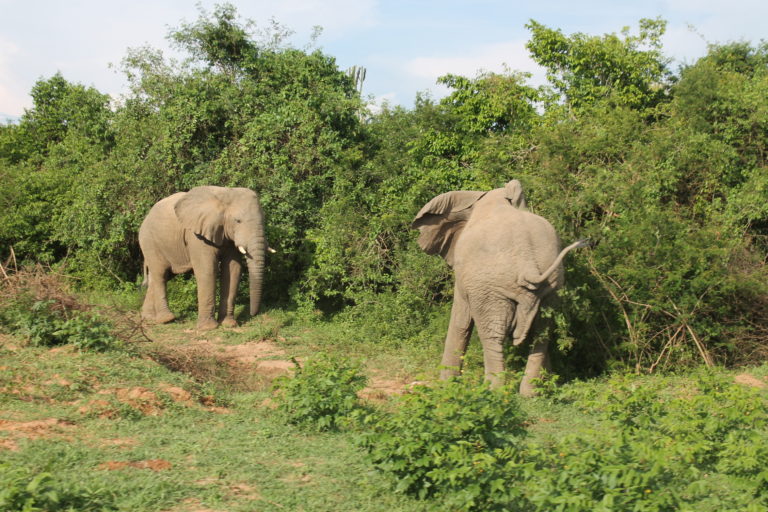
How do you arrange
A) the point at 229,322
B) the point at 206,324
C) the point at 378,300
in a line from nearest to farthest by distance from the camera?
the point at 378,300
the point at 206,324
the point at 229,322

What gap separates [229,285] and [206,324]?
0.74 metres

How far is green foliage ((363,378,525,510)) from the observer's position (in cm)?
427

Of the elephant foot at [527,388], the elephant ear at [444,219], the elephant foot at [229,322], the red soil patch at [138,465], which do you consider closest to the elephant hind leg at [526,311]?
the elephant foot at [527,388]

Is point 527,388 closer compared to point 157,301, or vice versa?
point 527,388

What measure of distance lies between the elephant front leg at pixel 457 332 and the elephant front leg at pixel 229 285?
5082 mm

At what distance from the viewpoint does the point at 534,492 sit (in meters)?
4.11

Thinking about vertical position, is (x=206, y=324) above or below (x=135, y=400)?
above

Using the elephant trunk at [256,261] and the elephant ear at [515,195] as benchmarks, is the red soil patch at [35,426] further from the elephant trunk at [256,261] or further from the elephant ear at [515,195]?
the elephant trunk at [256,261]

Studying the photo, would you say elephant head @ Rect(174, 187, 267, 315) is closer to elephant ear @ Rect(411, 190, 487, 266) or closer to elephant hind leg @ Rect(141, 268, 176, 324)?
elephant hind leg @ Rect(141, 268, 176, 324)

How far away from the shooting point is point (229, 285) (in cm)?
1252

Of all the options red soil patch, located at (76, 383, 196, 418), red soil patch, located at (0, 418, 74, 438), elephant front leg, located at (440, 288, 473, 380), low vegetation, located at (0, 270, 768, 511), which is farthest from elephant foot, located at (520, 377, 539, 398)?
red soil patch, located at (0, 418, 74, 438)

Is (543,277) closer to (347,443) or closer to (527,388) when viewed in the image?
(527,388)

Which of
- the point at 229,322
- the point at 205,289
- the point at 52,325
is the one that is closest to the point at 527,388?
the point at 52,325

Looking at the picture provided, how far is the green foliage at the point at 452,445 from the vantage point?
427cm
